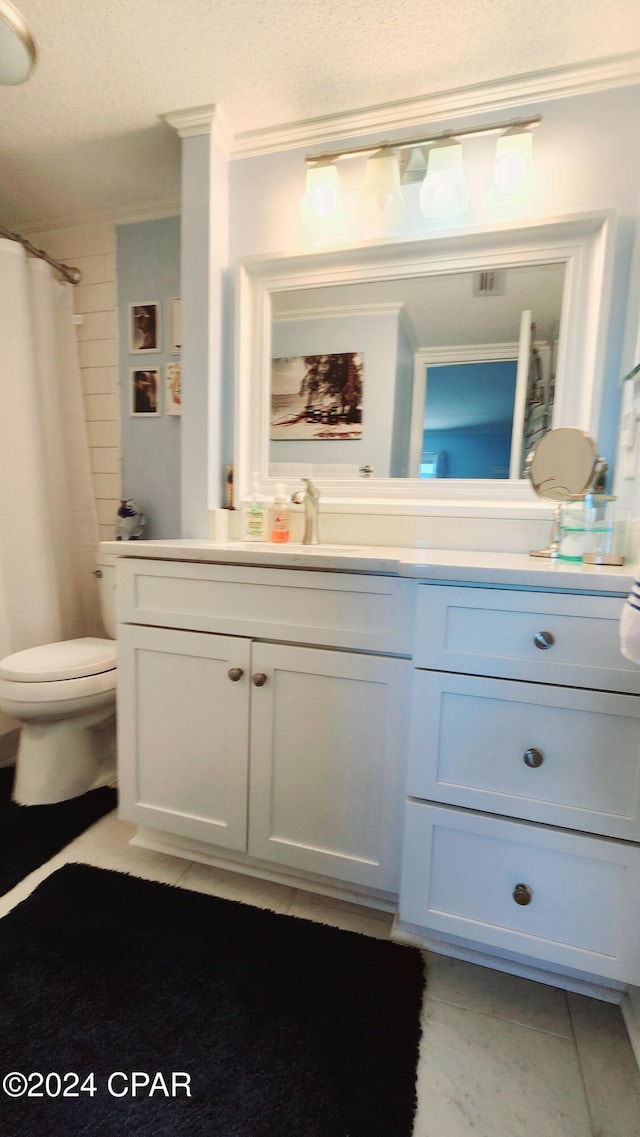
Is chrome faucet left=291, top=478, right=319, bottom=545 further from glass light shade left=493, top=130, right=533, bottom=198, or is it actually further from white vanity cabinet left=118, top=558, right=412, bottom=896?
glass light shade left=493, top=130, right=533, bottom=198

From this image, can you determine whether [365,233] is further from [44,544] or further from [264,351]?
[44,544]

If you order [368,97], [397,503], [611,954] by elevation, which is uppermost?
[368,97]

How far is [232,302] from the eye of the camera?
5.21 feet

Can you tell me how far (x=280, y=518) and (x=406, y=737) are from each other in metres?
0.75

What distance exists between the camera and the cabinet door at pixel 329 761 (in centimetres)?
101

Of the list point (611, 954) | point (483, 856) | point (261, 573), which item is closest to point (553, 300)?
point (261, 573)

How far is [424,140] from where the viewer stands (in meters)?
1.31

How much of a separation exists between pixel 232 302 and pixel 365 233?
473 millimetres

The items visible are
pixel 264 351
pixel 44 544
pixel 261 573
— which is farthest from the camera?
pixel 44 544

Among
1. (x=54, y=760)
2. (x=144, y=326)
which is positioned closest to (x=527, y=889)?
(x=54, y=760)

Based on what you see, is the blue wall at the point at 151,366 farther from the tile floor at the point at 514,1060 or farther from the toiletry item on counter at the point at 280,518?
the tile floor at the point at 514,1060

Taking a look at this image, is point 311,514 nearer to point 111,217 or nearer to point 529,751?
point 529,751

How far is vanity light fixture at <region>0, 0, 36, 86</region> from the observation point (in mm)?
1117

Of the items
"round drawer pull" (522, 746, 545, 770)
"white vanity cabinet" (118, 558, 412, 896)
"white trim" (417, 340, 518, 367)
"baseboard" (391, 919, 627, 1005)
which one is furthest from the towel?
"white trim" (417, 340, 518, 367)
